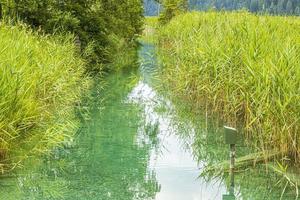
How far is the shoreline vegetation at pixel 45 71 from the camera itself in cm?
520

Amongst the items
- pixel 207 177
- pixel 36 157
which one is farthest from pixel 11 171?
pixel 207 177

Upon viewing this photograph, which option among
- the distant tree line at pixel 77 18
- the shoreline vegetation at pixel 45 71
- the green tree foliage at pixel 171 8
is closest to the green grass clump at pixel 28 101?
the shoreline vegetation at pixel 45 71

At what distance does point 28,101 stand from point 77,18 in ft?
24.5

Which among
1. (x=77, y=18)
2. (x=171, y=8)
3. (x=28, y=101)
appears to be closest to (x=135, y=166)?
(x=28, y=101)

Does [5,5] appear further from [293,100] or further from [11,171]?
[293,100]

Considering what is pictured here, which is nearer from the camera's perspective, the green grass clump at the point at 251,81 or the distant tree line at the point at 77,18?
the green grass clump at the point at 251,81

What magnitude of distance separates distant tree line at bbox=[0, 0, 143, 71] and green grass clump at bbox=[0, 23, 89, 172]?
3.14 meters

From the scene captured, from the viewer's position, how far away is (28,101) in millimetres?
5543

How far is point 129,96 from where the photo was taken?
33.5ft

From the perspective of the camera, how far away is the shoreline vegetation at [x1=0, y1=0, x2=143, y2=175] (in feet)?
17.0

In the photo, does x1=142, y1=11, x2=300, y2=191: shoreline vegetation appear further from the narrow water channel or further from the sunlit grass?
the sunlit grass

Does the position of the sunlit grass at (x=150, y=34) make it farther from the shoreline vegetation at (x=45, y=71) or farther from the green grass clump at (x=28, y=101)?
the green grass clump at (x=28, y=101)

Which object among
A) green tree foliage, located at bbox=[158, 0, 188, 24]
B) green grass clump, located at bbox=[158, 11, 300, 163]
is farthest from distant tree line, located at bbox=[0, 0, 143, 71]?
green tree foliage, located at bbox=[158, 0, 188, 24]

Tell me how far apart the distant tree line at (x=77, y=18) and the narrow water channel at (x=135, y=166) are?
13.3ft
